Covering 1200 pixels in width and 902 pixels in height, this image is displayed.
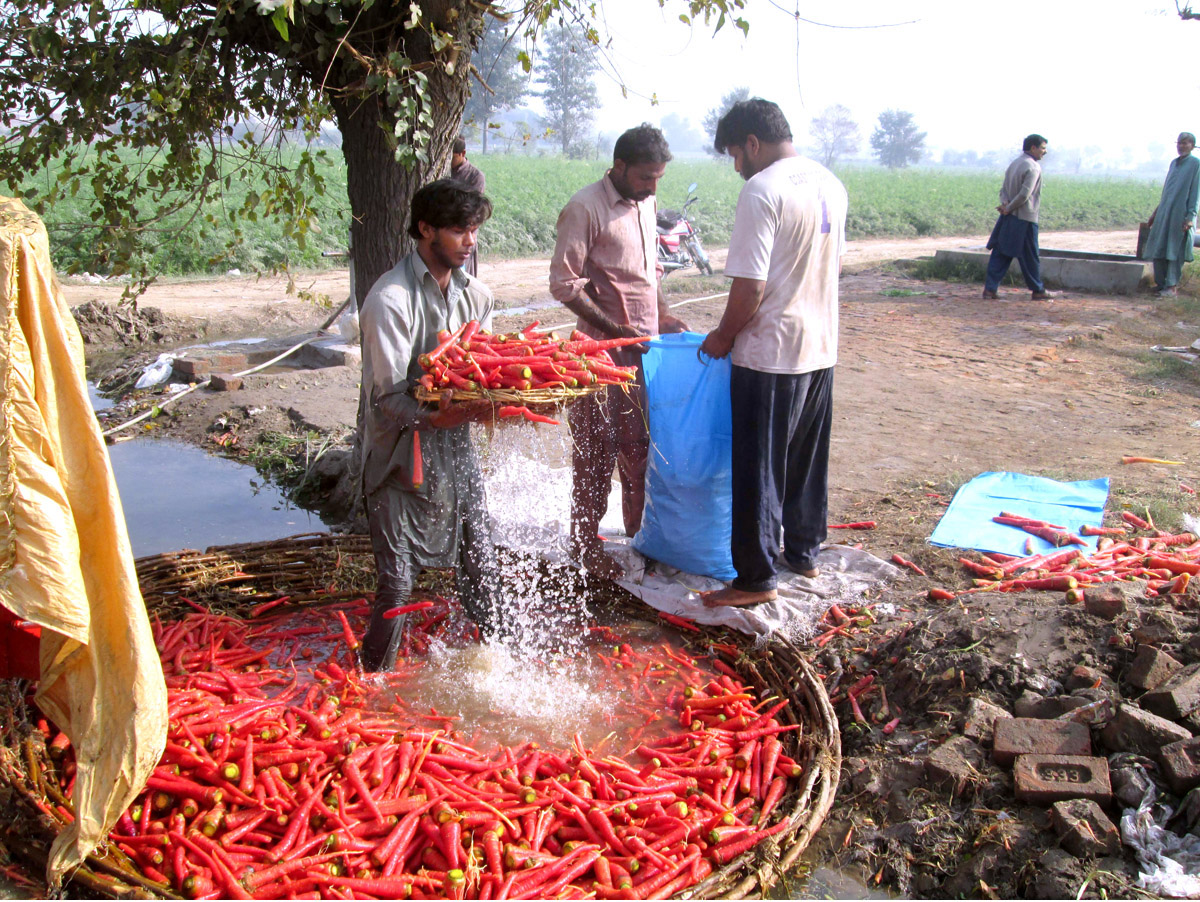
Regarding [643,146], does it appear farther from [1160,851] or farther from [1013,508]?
[1160,851]

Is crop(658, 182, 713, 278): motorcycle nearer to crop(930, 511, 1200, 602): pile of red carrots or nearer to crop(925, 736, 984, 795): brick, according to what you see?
crop(930, 511, 1200, 602): pile of red carrots

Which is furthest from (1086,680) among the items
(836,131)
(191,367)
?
(836,131)

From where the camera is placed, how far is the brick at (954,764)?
2.93m

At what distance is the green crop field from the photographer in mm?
15711

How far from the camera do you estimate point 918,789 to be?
301 centimetres

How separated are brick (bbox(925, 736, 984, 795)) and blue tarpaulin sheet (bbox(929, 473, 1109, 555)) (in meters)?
1.68

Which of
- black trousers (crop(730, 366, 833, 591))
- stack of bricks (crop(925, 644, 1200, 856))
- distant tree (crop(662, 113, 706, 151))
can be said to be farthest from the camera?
distant tree (crop(662, 113, 706, 151))

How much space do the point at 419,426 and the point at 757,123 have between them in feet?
6.47

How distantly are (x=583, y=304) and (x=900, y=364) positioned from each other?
5.67 meters

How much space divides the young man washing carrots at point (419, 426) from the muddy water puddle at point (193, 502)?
2275 millimetres

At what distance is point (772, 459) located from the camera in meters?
4.09

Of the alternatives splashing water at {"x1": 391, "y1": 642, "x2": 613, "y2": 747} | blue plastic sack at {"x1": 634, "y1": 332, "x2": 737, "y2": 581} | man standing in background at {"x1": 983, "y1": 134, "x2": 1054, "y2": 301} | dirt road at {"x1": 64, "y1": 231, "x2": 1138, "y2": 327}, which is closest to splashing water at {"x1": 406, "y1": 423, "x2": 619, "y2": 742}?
splashing water at {"x1": 391, "y1": 642, "x2": 613, "y2": 747}

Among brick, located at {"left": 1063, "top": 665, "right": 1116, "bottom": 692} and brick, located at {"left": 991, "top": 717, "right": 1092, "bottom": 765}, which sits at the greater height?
brick, located at {"left": 1063, "top": 665, "right": 1116, "bottom": 692}

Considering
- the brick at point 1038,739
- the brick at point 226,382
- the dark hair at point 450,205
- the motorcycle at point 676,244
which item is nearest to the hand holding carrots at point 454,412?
the dark hair at point 450,205
